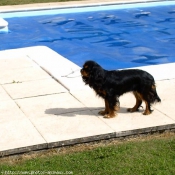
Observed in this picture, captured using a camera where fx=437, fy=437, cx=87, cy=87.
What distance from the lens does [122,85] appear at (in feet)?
20.9

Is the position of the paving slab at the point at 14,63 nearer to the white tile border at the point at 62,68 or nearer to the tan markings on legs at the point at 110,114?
the white tile border at the point at 62,68

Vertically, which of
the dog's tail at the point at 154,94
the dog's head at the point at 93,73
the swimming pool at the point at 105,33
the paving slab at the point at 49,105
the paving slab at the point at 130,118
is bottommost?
the swimming pool at the point at 105,33

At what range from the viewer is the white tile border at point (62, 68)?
318 inches

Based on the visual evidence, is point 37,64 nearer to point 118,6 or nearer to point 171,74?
point 171,74

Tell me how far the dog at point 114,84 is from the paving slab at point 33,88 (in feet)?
4.66

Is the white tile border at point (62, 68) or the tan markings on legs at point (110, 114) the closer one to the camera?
the tan markings on legs at point (110, 114)

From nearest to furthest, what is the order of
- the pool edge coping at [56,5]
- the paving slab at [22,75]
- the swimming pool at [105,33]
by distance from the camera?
the paving slab at [22,75] < the swimming pool at [105,33] < the pool edge coping at [56,5]

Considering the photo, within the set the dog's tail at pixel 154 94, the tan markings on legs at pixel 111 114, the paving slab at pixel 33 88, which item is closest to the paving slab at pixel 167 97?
the dog's tail at pixel 154 94

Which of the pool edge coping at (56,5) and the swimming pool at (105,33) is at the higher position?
the pool edge coping at (56,5)


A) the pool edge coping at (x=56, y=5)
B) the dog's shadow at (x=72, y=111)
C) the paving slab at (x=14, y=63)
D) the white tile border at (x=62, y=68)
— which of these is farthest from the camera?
the pool edge coping at (x=56, y=5)

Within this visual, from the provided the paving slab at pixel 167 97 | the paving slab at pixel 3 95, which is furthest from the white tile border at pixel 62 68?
the paving slab at pixel 3 95

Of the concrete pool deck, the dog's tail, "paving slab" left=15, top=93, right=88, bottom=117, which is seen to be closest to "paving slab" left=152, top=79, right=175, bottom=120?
the concrete pool deck

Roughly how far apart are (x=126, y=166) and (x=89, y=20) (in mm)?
11835

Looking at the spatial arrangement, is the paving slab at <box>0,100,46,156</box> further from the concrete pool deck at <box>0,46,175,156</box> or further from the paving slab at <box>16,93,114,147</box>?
the paving slab at <box>16,93,114,147</box>
